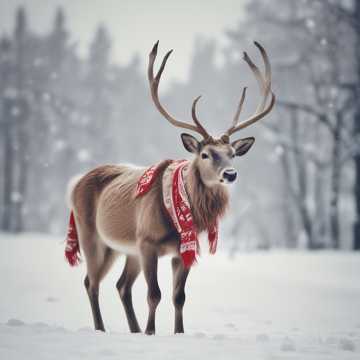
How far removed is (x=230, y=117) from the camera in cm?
2177

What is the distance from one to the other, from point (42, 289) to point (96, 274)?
14.6ft

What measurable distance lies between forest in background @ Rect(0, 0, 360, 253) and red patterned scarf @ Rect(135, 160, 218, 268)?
8413 mm

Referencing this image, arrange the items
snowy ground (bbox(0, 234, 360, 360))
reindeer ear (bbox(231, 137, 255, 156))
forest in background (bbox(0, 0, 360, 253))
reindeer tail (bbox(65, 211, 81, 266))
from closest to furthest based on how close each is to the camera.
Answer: snowy ground (bbox(0, 234, 360, 360)), reindeer ear (bbox(231, 137, 255, 156)), reindeer tail (bbox(65, 211, 81, 266)), forest in background (bbox(0, 0, 360, 253))

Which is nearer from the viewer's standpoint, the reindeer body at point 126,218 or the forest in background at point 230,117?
the reindeer body at point 126,218

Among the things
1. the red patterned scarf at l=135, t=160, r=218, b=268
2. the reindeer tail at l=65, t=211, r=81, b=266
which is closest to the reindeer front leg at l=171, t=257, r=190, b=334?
the red patterned scarf at l=135, t=160, r=218, b=268

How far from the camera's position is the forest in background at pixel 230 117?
15773 millimetres

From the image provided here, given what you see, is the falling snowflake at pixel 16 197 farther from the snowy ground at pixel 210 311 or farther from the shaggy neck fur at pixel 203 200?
the shaggy neck fur at pixel 203 200

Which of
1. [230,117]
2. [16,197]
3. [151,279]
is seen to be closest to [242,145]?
[151,279]

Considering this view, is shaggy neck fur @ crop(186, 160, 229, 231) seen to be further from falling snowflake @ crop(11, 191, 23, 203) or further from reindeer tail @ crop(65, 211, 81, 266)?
falling snowflake @ crop(11, 191, 23, 203)

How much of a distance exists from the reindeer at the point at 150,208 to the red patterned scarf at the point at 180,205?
3.2 inches

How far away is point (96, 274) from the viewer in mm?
6781

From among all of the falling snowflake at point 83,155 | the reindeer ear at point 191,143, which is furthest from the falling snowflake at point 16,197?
the reindeer ear at point 191,143

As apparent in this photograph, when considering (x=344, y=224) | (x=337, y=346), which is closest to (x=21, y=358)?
(x=337, y=346)

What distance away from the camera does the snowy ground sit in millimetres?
4414
